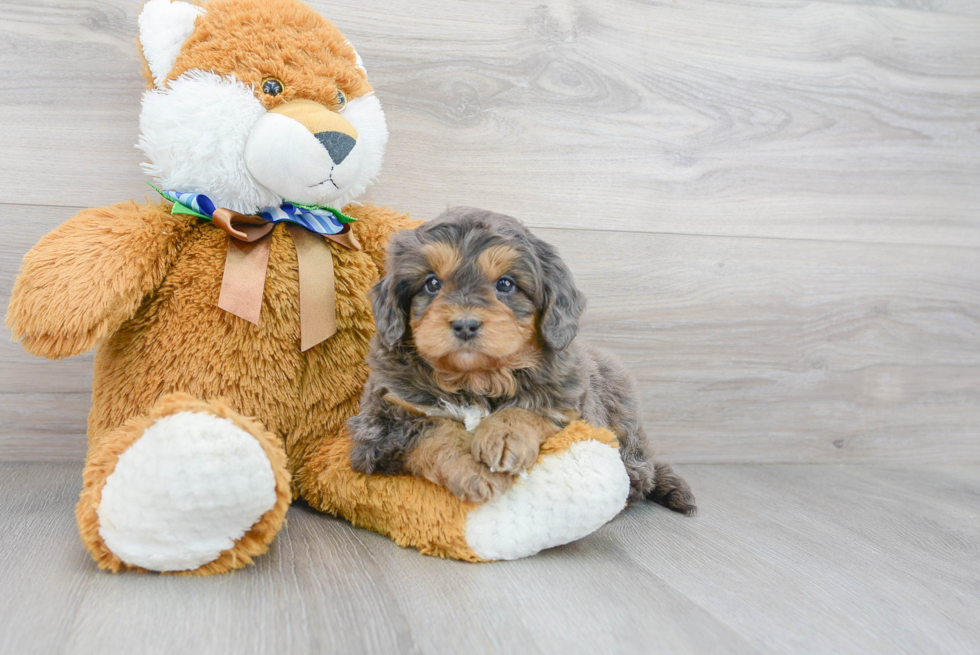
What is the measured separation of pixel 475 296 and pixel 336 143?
1.60 ft

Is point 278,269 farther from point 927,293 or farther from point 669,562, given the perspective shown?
point 927,293

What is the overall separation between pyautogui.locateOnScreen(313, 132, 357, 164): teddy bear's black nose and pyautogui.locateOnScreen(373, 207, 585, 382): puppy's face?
23cm

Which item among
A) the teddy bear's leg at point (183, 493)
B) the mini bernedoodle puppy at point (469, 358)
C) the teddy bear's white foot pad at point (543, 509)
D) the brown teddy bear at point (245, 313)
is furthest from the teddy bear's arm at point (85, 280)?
the teddy bear's white foot pad at point (543, 509)

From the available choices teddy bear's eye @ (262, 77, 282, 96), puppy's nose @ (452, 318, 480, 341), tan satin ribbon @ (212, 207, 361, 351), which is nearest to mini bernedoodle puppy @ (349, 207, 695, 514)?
puppy's nose @ (452, 318, 480, 341)

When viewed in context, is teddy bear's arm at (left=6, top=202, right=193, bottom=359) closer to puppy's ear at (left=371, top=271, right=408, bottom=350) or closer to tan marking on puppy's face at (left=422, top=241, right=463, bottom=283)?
puppy's ear at (left=371, top=271, right=408, bottom=350)

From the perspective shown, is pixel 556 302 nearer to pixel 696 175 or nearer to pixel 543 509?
pixel 543 509

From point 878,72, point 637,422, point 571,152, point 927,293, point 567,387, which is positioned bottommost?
point 637,422

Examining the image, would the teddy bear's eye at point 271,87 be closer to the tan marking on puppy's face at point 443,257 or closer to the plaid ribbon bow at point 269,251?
the plaid ribbon bow at point 269,251

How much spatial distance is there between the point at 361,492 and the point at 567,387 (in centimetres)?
51

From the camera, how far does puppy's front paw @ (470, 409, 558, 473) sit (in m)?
1.40

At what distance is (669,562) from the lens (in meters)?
1.55

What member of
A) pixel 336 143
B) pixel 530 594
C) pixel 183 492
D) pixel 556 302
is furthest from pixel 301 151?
pixel 530 594

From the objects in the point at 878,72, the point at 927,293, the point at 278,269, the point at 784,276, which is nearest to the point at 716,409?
the point at 784,276

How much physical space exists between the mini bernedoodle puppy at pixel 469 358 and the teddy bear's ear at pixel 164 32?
64 cm
